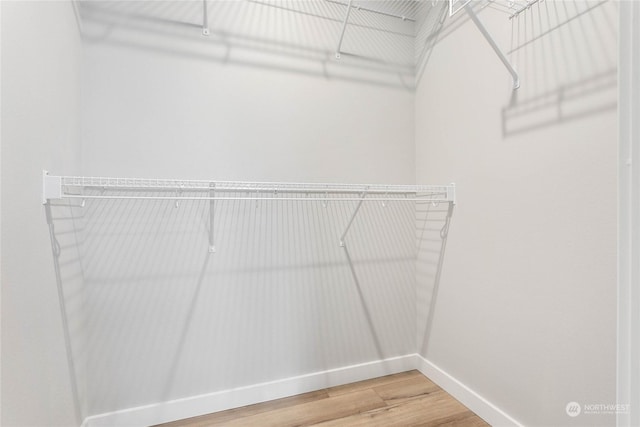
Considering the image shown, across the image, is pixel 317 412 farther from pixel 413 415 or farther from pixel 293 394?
pixel 413 415

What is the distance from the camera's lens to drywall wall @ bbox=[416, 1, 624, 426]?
0.98 metres

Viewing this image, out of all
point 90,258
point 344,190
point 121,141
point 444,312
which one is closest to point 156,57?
point 121,141

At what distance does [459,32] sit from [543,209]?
1.04 meters

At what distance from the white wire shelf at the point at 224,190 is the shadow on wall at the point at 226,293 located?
0.17 feet

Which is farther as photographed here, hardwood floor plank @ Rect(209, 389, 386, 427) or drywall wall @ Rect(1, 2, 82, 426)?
hardwood floor plank @ Rect(209, 389, 386, 427)

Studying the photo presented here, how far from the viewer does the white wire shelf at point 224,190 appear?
1.23 m

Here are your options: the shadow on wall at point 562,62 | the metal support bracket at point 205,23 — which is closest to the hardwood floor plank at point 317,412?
the shadow on wall at point 562,62

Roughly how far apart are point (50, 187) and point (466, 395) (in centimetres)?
203

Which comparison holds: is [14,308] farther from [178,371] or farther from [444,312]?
[444,312]

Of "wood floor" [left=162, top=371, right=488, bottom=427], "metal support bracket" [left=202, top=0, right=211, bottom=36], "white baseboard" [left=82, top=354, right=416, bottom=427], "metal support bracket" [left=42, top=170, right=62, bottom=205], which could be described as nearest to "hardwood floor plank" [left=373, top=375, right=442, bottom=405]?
"wood floor" [left=162, top=371, right=488, bottom=427]

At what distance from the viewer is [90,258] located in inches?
52.5

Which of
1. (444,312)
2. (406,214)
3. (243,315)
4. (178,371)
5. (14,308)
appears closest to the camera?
(14,308)
